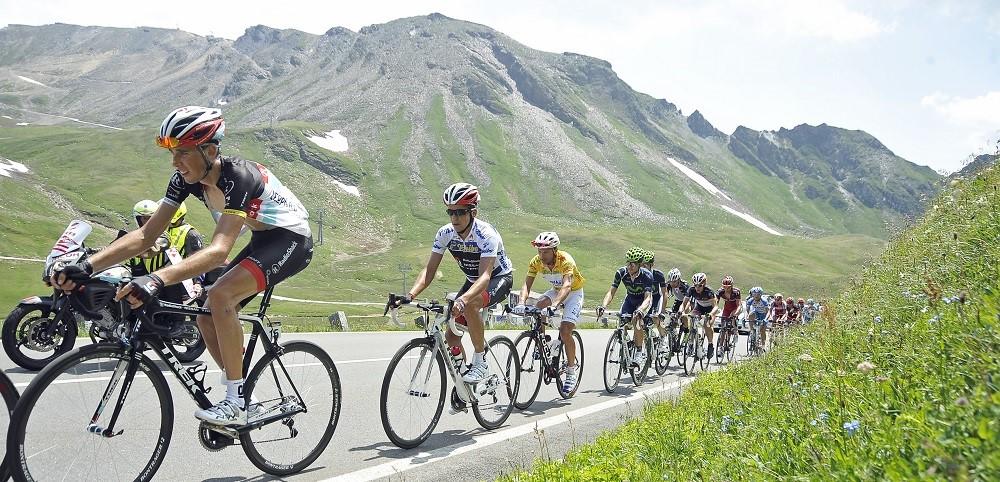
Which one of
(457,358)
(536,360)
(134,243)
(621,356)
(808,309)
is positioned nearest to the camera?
(134,243)

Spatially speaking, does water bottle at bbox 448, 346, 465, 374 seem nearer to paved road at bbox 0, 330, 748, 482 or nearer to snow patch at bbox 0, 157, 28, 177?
paved road at bbox 0, 330, 748, 482

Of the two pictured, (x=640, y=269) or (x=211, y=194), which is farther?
(x=640, y=269)

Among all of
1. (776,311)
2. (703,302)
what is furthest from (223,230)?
(776,311)

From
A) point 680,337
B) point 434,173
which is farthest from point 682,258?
point 680,337

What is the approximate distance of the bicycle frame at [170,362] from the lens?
4527mm

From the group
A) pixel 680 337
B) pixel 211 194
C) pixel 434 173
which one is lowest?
pixel 680 337

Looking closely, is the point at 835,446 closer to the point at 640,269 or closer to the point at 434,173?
the point at 640,269

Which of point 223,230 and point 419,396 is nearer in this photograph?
point 223,230

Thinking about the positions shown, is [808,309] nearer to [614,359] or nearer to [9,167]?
[614,359]

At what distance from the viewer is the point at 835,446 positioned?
3152mm

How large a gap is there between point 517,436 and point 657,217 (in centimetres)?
18689

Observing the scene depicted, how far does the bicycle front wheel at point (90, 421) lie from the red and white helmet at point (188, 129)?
5.09 feet

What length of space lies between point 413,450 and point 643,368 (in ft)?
23.9

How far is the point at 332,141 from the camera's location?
180625 mm
